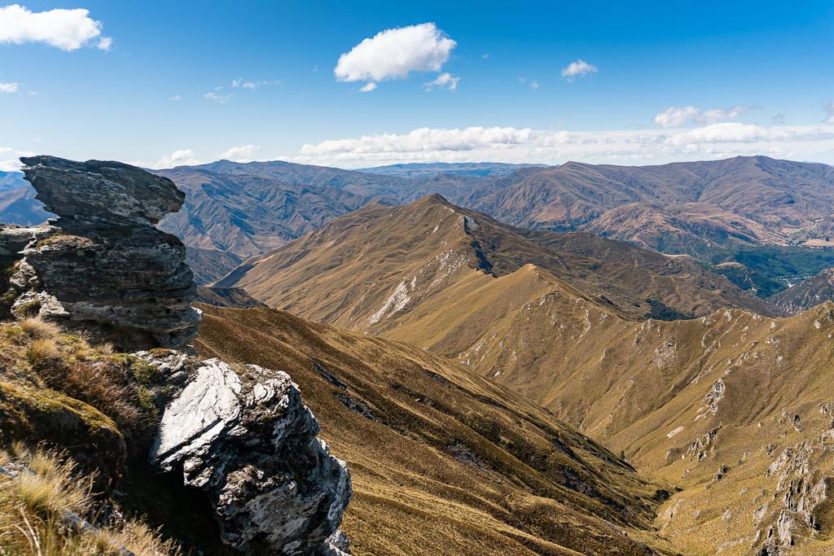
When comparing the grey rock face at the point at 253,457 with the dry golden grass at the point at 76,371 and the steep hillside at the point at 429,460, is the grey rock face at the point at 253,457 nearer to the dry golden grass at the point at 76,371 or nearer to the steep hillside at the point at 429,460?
the dry golden grass at the point at 76,371

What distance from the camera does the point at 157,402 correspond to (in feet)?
78.9

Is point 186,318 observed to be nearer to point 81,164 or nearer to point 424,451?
point 81,164

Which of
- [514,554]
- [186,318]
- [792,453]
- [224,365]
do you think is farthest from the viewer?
[792,453]

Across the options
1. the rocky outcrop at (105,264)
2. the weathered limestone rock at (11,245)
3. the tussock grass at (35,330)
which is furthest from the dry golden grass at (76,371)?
the weathered limestone rock at (11,245)

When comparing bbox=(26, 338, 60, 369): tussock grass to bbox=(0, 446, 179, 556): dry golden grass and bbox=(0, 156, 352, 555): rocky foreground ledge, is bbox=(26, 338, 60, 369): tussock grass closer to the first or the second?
bbox=(0, 156, 352, 555): rocky foreground ledge

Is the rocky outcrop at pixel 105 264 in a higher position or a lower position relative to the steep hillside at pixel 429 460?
higher

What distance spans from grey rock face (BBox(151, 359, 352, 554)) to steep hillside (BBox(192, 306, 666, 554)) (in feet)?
64.6

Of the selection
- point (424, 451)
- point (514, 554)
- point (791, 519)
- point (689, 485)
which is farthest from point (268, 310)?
point (689, 485)

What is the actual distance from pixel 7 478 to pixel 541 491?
116m

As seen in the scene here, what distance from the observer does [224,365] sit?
27.6 metres

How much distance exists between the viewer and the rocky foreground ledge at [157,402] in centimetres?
1997

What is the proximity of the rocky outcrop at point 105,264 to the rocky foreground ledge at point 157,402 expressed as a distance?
12cm

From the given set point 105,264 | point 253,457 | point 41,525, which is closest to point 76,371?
point 253,457

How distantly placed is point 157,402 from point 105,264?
23.0 meters
